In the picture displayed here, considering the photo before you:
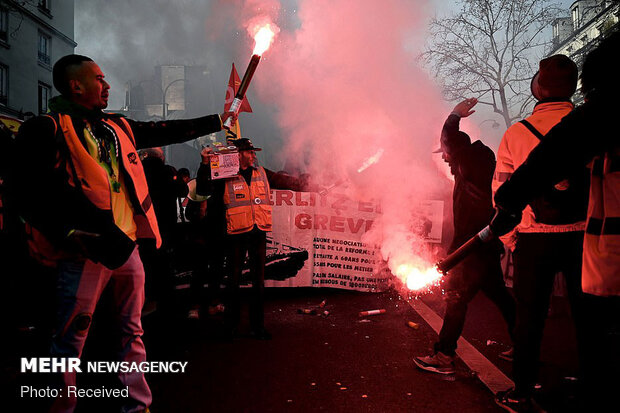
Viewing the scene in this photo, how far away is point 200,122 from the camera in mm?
3400

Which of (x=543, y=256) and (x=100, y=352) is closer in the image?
(x=543, y=256)

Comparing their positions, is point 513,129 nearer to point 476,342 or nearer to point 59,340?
point 476,342

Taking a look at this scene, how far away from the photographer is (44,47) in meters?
33.6

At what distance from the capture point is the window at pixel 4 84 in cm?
2756

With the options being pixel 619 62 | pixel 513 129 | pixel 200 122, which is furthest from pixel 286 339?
pixel 619 62

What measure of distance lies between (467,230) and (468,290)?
56 cm

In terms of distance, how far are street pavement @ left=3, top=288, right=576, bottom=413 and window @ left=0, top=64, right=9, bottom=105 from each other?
28.5m

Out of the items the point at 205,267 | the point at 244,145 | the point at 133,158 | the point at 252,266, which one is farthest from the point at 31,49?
the point at 133,158

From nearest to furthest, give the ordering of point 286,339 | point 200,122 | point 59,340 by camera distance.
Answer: point 59,340
point 200,122
point 286,339

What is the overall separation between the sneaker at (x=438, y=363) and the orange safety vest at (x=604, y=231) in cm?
217

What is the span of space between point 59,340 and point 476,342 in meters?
3.98

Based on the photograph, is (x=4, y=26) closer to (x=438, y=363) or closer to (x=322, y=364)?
(x=322, y=364)

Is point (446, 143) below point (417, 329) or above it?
above

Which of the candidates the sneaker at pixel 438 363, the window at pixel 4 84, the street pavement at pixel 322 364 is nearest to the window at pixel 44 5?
the window at pixel 4 84
